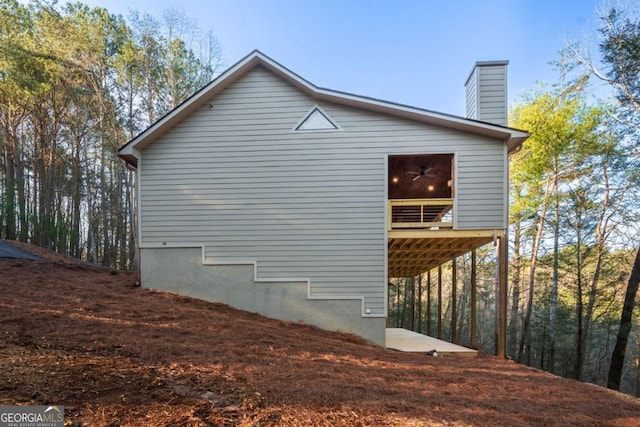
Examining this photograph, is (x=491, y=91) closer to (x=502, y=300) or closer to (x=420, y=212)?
(x=420, y=212)

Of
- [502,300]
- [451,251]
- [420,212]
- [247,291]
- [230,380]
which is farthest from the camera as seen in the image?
[451,251]

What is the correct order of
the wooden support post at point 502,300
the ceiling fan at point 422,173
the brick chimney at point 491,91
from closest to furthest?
1. the wooden support post at point 502,300
2. the brick chimney at point 491,91
3. the ceiling fan at point 422,173

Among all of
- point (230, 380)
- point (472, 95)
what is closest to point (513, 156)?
point (472, 95)

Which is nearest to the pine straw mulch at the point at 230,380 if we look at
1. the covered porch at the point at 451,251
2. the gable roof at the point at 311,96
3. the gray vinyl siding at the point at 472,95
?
the covered porch at the point at 451,251

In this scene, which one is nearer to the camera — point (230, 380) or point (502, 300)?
point (230, 380)

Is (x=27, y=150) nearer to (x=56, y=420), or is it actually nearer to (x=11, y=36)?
(x=11, y=36)

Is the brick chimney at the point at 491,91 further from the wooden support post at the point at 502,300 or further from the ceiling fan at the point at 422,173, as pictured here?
the wooden support post at the point at 502,300

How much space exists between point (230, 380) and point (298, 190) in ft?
15.9

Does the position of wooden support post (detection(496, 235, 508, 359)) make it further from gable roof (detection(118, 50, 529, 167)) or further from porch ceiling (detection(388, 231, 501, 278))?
gable roof (detection(118, 50, 529, 167))

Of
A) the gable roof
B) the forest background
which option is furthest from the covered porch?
the gable roof

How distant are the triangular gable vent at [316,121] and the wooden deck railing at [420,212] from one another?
2.51 m

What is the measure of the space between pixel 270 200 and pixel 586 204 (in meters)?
13.7

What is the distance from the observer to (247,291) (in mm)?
7223

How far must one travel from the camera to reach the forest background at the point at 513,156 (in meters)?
11.3
